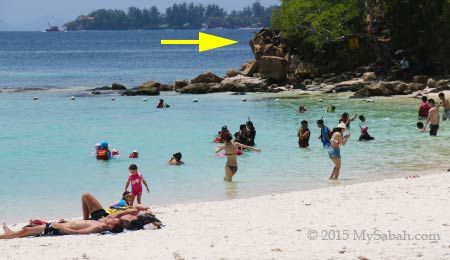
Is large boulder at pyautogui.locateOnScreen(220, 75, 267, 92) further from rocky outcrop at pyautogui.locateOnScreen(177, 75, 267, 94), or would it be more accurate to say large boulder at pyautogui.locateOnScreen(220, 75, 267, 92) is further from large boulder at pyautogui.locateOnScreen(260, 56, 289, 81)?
large boulder at pyautogui.locateOnScreen(260, 56, 289, 81)

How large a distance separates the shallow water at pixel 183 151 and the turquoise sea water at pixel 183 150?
0.03 m

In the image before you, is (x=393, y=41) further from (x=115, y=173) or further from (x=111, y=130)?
(x=115, y=173)

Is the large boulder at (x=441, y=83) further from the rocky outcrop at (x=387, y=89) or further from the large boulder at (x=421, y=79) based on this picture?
the large boulder at (x=421, y=79)

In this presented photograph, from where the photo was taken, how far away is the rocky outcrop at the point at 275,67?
5144cm

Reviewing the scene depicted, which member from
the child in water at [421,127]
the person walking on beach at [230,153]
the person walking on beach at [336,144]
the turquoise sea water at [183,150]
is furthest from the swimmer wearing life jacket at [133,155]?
the child in water at [421,127]

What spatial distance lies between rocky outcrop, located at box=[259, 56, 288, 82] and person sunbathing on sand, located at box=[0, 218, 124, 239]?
126 feet

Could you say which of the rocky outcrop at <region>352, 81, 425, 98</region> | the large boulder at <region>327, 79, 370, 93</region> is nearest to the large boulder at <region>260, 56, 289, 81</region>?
the large boulder at <region>327, 79, 370, 93</region>

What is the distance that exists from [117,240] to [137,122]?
2506 centimetres

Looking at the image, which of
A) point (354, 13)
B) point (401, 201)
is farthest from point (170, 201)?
point (354, 13)

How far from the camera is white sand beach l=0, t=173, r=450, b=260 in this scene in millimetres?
11383

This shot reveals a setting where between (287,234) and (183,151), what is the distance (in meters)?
15.5

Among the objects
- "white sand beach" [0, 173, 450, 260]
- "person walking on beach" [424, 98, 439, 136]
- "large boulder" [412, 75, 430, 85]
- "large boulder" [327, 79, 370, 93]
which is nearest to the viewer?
"white sand beach" [0, 173, 450, 260]

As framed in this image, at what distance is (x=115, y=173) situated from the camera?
23.3 metres

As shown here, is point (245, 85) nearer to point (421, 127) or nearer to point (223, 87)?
point (223, 87)
